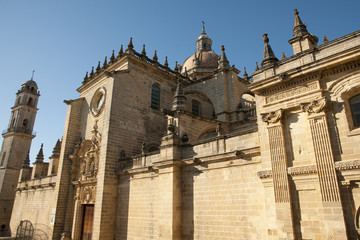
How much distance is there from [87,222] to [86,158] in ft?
14.0

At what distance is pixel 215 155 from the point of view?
1112cm

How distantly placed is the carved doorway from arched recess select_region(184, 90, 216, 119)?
1014 centimetres

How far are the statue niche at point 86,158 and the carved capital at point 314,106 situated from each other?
13.4 metres

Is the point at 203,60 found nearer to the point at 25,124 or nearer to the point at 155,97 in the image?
the point at 155,97

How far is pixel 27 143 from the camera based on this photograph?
118ft

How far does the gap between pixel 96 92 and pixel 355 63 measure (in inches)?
678

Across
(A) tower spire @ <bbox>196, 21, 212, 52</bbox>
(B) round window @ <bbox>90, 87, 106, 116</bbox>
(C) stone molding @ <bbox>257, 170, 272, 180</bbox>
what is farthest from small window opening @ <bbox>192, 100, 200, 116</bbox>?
(A) tower spire @ <bbox>196, 21, 212, 52</bbox>

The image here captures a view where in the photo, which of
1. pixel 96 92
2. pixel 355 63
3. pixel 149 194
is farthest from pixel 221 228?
pixel 96 92

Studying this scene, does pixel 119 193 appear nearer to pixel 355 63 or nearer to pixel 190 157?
pixel 190 157

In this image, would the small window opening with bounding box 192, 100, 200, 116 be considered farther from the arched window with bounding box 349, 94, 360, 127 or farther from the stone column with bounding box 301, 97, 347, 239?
the arched window with bounding box 349, 94, 360, 127

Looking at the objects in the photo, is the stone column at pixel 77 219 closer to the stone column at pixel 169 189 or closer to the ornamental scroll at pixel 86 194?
the ornamental scroll at pixel 86 194

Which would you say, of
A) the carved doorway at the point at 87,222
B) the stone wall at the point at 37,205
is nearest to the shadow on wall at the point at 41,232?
the stone wall at the point at 37,205

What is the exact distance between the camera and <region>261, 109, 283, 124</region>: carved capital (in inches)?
351

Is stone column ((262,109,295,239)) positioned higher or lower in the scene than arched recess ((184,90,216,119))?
lower
